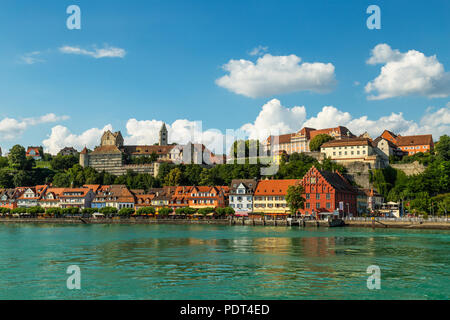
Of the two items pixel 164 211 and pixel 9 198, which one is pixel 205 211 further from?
pixel 9 198

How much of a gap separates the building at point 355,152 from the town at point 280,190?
26 cm

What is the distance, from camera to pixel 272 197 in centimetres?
10262

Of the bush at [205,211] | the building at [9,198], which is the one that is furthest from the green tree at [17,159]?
the bush at [205,211]

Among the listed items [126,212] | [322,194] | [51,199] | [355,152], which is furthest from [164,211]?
[355,152]

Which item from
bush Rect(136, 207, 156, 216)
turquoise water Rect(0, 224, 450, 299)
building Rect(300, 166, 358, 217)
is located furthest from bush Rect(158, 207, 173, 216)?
turquoise water Rect(0, 224, 450, 299)

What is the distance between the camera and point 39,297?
25953 millimetres

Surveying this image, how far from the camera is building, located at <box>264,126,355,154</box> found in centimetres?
15175

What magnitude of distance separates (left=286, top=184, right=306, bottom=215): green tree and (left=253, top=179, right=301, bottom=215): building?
6912 mm

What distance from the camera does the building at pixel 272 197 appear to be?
333 ft

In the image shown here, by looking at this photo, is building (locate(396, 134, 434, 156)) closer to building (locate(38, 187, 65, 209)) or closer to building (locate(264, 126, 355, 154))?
building (locate(264, 126, 355, 154))
